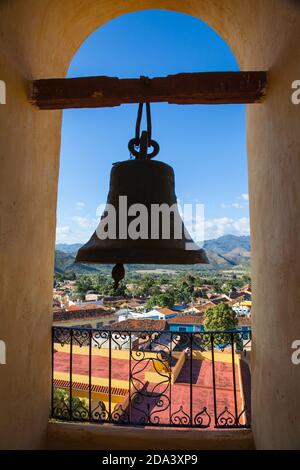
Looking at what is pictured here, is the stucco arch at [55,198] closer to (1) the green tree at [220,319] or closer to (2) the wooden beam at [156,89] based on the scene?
(2) the wooden beam at [156,89]

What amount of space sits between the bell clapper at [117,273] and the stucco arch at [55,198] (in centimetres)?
57

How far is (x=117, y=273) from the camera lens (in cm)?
153

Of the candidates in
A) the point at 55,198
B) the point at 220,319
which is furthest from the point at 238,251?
the point at 55,198

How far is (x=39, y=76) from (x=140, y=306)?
25.2 metres

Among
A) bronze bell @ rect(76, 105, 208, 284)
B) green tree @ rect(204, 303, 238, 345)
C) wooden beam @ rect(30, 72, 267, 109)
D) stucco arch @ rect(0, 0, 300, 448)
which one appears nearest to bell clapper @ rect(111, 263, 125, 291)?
bronze bell @ rect(76, 105, 208, 284)

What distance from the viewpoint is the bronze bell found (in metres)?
1.49

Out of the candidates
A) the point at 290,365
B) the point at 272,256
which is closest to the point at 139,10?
the point at 272,256

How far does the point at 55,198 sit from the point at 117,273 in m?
1.18

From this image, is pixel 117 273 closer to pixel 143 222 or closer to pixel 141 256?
pixel 141 256

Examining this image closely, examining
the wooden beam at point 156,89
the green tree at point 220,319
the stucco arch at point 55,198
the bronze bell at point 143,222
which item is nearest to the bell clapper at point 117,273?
the bronze bell at point 143,222

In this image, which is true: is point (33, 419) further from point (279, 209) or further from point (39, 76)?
point (39, 76)

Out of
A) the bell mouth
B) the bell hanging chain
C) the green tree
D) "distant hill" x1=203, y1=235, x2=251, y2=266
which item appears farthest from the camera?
the green tree

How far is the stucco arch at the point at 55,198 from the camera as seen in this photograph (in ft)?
4.99

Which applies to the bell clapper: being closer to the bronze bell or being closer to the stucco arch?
the bronze bell
